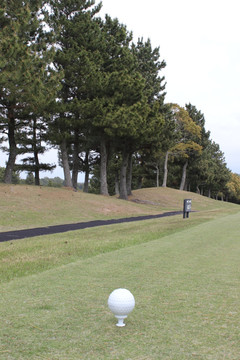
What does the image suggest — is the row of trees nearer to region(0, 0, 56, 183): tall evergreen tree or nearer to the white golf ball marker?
region(0, 0, 56, 183): tall evergreen tree

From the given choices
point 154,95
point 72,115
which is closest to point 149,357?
point 72,115

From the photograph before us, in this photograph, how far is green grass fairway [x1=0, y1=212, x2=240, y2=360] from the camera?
3248mm

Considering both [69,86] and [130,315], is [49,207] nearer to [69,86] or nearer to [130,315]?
[69,86]

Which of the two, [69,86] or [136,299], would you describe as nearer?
[136,299]

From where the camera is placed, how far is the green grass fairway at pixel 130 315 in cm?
325

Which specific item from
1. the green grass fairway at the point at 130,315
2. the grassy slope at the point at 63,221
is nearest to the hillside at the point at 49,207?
the grassy slope at the point at 63,221

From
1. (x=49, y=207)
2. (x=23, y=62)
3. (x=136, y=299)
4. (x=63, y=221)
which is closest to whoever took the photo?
(x=136, y=299)

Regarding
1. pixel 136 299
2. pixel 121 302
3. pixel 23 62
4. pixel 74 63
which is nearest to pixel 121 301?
pixel 121 302

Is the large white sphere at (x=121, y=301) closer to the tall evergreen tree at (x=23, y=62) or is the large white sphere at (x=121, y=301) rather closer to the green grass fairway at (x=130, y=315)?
the green grass fairway at (x=130, y=315)

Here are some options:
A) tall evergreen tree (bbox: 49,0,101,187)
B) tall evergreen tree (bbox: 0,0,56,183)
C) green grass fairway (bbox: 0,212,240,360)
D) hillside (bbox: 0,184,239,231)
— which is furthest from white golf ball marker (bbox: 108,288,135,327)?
tall evergreen tree (bbox: 49,0,101,187)

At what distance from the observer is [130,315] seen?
419 cm

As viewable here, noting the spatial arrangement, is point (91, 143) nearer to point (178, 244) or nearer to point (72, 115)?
point (72, 115)

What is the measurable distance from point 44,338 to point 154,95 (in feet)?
169

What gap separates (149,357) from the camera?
10.1 feet
